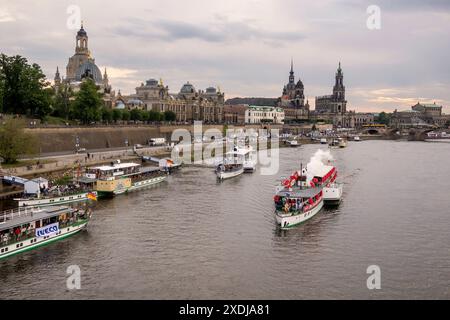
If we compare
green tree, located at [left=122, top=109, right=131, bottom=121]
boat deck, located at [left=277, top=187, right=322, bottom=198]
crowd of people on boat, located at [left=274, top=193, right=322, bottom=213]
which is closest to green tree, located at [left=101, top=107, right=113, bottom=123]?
green tree, located at [left=122, top=109, right=131, bottom=121]

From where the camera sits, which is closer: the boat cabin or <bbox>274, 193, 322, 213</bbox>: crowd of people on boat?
<bbox>274, 193, 322, 213</bbox>: crowd of people on boat

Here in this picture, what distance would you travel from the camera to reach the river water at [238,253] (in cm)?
2250

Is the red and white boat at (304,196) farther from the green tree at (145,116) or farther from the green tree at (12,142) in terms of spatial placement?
the green tree at (145,116)

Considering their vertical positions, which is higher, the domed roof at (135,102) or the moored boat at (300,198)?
the domed roof at (135,102)

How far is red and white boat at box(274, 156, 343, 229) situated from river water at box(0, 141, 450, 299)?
916 mm

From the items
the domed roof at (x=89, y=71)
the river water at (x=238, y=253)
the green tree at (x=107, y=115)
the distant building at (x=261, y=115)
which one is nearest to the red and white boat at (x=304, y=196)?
the river water at (x=238, y=253)

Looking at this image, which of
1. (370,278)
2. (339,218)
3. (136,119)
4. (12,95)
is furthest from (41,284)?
(136,119)

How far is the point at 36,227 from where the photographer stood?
28219 millimetres

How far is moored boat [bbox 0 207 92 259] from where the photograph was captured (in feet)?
86.1

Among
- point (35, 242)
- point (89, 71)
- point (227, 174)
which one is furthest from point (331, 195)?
point (89, 71)

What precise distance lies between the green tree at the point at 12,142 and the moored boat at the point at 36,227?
59.9ft

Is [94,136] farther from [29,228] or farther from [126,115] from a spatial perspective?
[29,228]

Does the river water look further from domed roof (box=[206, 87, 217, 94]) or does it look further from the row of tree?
domed roof (box=[206, 87, 217, 94])
